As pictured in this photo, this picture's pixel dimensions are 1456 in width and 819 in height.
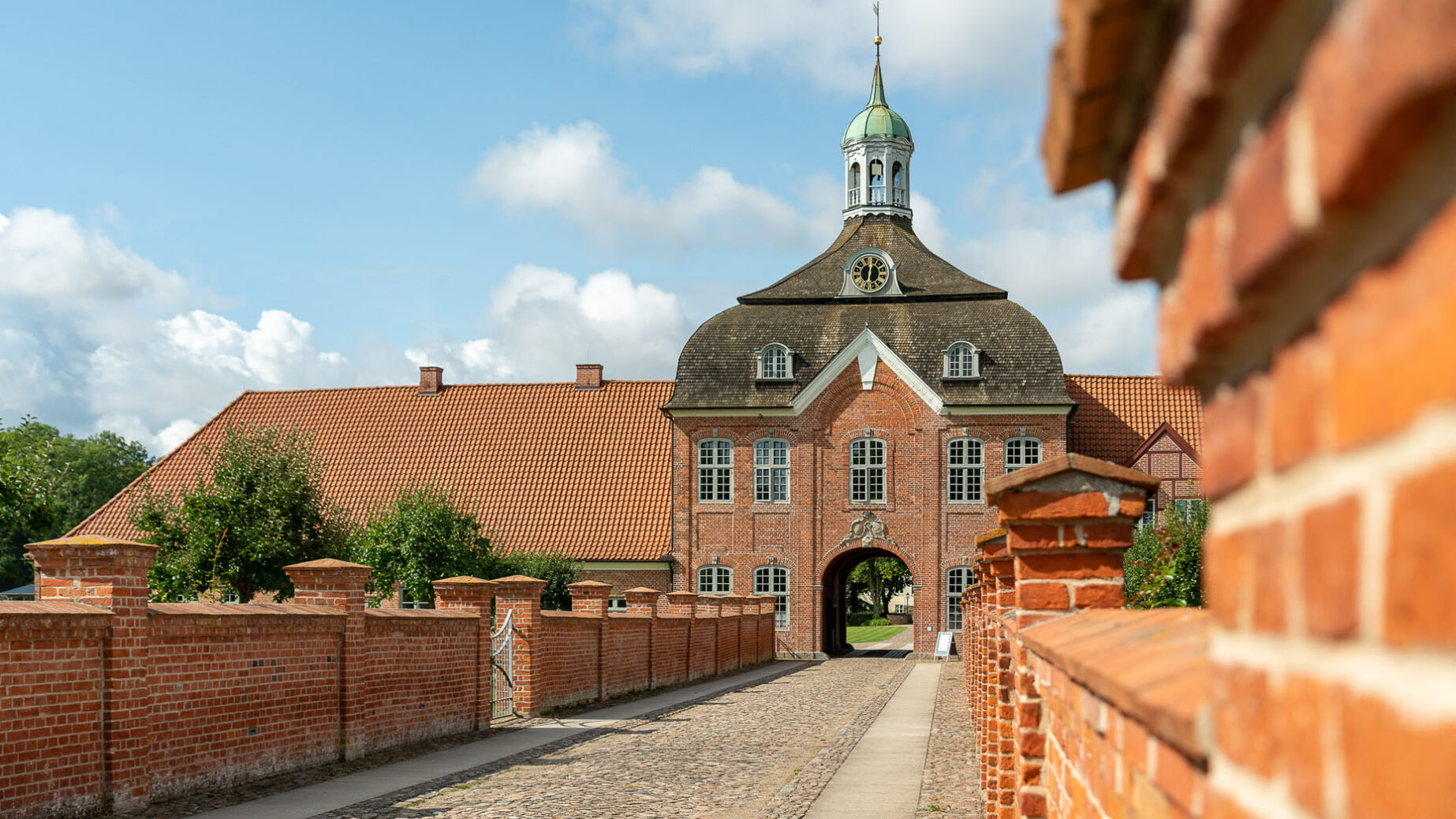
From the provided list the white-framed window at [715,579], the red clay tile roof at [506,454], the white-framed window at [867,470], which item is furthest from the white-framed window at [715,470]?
the white-framed window at [867,470]

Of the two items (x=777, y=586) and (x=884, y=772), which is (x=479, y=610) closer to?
(x=884, y=772)

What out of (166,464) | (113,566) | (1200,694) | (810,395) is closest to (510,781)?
(113,566)

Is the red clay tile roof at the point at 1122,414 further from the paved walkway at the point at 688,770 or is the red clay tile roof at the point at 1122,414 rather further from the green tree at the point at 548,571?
the paved walkway at the point at 688,770

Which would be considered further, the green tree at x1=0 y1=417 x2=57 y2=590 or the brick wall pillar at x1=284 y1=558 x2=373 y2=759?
the green tree at x1=0 y1=417 x2=57 y2=590

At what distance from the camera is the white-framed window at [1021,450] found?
39.7 m

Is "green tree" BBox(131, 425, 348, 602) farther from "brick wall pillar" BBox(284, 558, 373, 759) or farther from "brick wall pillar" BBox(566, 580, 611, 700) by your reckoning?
"brick wall pillar" BBox(284, 558, 373, 759)

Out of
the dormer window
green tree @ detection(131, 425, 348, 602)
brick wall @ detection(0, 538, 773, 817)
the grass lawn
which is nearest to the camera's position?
brick wall @ detection(0, 538, 773, 817)

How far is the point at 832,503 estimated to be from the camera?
40.9 metres

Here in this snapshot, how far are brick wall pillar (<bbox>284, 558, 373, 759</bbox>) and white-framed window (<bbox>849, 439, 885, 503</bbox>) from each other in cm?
2724

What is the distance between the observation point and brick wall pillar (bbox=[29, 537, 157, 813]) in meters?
10.7

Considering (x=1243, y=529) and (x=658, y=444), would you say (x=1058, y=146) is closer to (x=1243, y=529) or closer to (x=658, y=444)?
(x=1243, y=529)

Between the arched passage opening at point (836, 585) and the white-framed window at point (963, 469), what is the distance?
254 centimetres

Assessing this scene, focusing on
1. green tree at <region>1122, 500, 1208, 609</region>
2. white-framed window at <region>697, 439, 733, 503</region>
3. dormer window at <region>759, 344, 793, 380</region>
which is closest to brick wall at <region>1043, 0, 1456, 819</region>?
green tree at <region>1122, 500, 1208, 609</region>

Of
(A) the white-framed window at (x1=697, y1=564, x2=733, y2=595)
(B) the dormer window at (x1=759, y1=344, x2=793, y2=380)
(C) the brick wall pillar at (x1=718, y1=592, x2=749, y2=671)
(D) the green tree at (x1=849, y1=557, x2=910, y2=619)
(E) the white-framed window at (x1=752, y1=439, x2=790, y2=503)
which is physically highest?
(B) the dormer window at (x1=759, y1=344, x2=793, y2=380)
